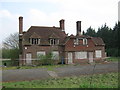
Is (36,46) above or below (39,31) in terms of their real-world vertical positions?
below

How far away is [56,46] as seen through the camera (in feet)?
104

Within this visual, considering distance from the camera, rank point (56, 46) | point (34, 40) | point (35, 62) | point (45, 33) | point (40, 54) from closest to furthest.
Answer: point (35, 62), point (40, 54), point (34, 40), point (56, 46), point (45, 33)

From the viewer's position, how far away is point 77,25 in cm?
3397

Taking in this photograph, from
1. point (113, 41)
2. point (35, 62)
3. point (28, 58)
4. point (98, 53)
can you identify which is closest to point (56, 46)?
point (35, 62)

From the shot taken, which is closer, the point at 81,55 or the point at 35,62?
the point at 35,62

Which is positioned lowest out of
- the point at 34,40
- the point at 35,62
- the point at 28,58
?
the point at 35,62

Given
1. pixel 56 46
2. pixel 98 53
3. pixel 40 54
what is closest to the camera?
pixel 40 54

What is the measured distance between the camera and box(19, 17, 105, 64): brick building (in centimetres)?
2991

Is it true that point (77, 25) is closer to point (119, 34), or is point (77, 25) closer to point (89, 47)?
point (89, 47)

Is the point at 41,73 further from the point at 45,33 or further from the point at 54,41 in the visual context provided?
the point at 45,33

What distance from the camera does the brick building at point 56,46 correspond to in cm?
2991

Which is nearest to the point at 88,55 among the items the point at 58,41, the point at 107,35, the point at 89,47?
the point at 89,47

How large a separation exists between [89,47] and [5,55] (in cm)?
1651

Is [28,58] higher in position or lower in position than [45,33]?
lower
